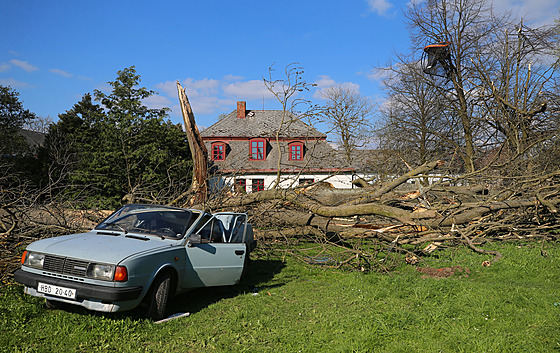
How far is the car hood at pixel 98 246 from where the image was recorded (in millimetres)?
5008

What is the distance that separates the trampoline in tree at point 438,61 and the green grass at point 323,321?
14.8 m

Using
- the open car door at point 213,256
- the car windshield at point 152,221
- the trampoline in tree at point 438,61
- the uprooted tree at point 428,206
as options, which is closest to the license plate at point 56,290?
the car windshield at point 152,221

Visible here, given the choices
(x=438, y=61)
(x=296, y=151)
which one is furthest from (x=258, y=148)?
(x=438, y=61)

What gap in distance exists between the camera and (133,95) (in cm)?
3083

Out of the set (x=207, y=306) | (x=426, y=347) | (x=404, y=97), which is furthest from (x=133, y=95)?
(x=426, y=347)

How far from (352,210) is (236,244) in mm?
3937

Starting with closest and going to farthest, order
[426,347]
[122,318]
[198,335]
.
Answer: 1. [426,347]
2. [198,335]
3. [122,318]

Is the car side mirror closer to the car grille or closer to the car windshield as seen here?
the car windshield

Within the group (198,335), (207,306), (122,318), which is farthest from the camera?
(207,306)

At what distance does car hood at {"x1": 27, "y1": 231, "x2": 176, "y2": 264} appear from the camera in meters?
5.01

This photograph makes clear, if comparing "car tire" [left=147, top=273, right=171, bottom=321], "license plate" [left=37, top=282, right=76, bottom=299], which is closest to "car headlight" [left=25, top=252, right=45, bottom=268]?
"license plate" [left=37, top=282, right=76, bottom=299]

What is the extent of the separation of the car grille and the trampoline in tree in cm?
1896

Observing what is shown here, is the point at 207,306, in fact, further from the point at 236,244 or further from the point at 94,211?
the point at 94,211

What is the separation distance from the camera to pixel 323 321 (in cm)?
543
